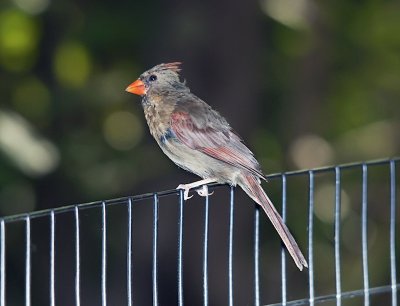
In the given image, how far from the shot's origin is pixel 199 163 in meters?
7.04

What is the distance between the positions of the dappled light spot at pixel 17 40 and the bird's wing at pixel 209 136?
455cm

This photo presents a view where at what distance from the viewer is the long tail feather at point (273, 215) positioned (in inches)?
240

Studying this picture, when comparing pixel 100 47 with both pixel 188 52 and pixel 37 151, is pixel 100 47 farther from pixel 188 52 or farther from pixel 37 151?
pixel 37 151

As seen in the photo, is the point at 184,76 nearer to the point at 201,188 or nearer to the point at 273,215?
the point at 201,188

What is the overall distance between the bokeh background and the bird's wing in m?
2.99

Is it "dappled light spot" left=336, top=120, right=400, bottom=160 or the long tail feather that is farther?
"dappled light spot" left=336, top=120, right=400, bottom=160

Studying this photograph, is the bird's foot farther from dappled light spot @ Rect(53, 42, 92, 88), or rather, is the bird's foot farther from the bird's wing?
dappled light spot @ Rect(53, 42, 92, 88)

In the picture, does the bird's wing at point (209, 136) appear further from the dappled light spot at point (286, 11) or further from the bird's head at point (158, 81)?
the dappled light spot at point (286, 11)

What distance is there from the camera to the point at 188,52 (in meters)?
10.8

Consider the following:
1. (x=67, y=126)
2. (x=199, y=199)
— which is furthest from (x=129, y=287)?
(x=67, y=126)

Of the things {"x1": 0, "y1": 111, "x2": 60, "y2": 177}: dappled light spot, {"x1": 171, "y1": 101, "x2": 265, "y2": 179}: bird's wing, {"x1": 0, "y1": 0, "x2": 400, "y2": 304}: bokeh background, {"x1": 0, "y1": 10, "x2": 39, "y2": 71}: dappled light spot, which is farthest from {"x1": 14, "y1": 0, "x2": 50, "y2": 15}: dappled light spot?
{"x1": 171, "y1": 101, "x2": 265, "y2": 179}: bird's wing

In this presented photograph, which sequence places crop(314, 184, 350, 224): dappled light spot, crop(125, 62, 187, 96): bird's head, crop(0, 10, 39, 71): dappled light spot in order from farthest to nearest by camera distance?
crop(314, 184, 350, 224): dappled light spot
crop(0, 10, 39, 71): dappled light spot
crop(125, 62, 187, 96): bird's head

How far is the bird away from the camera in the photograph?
22.1 feet

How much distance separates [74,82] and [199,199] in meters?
1.78
